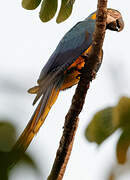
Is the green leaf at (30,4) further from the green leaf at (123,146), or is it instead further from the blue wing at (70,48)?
the green leaf at (123,146)

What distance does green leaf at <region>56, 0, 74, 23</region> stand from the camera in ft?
7.63

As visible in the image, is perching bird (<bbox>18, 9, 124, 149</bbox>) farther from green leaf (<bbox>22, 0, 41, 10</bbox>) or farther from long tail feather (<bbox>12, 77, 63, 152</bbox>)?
green leaf (<bbox>22, 0, 41, 10</bbox>)

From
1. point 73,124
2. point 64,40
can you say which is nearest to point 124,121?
point 73,124

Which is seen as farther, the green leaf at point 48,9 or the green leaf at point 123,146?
the green leaf at point 48,9

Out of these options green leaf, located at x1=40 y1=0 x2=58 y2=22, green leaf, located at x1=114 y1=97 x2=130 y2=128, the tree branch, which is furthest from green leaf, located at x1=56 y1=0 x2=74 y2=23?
green leaf, located at x1=114 y1=97 x2=130 y2=128

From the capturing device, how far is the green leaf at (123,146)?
456mm

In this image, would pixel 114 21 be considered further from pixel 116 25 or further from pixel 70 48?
pixel 70 48

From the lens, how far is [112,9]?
9.55 ft

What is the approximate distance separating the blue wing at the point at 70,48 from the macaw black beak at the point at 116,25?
0.76ft

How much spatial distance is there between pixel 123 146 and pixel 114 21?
2.42 meters

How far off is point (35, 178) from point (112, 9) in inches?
112

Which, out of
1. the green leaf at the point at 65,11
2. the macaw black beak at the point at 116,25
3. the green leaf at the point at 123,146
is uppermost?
the green leaf at the point at 65,11

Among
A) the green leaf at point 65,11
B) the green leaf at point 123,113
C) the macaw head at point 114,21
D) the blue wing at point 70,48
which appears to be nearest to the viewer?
the green leaf at point 123,113

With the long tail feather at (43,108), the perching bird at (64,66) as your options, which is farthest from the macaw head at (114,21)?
the long tail feather at (43,108)
